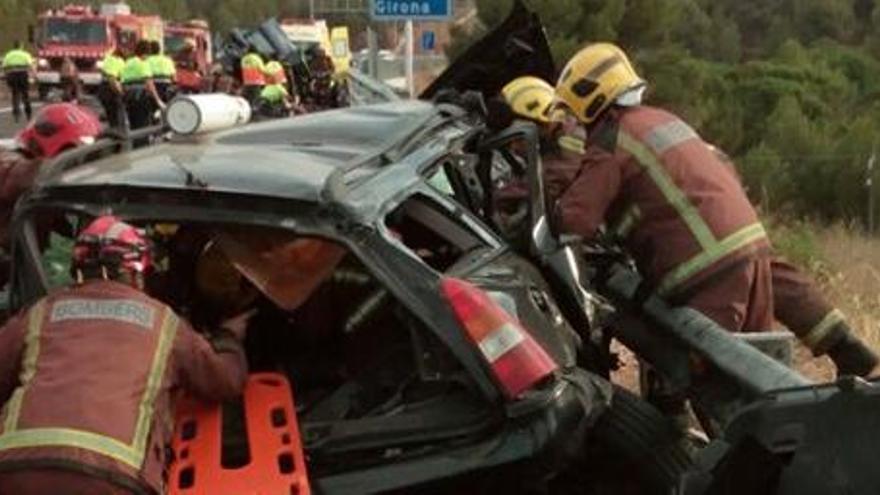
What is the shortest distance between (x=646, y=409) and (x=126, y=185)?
5.37ft

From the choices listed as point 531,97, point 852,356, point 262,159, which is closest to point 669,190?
point 852,356

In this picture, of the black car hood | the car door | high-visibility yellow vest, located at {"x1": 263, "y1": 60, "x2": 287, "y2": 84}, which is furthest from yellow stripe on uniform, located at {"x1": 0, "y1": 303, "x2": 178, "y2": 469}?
high-visibility yellow vest, located at {"x1": 263, "y1": 60, "x2": 287, "y2": 84}

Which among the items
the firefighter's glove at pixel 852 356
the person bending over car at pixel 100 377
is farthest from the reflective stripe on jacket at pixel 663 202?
the person bending over car at pixel 100 377

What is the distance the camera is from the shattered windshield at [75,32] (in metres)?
37.7

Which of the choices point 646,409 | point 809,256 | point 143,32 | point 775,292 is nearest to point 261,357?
point 646,409

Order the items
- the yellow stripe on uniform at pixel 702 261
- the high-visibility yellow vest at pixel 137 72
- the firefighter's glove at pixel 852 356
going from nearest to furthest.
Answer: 1. the yellow stripe on uniform at pixel 702 261
2. the firefighter's glove at pixel 852 356
3. the high-visibility yellow vest at pixel 137 72

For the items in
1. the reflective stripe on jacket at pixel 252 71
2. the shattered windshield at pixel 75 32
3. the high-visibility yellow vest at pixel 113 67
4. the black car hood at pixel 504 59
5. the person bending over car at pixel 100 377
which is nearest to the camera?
the person bending over car at pixel 100 377

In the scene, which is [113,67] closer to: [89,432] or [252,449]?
[252,449]

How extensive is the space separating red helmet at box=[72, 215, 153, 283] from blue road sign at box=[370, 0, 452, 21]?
11.5 meters

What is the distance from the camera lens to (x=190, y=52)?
1129 inches

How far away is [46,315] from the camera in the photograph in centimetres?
354

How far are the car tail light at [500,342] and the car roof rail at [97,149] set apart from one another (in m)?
1.31

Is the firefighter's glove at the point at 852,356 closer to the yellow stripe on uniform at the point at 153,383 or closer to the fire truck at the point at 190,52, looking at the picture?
the yellow stripe on uniform at the point at 153,383

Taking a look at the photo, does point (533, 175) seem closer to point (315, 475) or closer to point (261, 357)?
point (261, 357)
